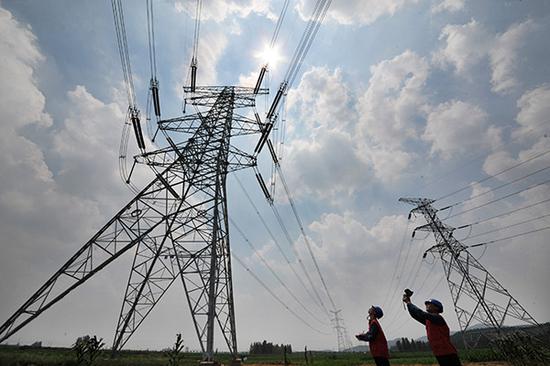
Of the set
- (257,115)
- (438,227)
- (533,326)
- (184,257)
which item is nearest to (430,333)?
(184,257)

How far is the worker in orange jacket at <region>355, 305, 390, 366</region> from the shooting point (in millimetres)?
5555

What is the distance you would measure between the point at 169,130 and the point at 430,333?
15838 mm

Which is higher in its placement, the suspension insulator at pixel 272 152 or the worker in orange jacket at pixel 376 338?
the suspension insulator at pixel 272 152

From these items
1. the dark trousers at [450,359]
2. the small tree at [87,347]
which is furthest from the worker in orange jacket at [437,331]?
the small tree at [87,347]

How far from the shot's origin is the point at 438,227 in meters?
26.1

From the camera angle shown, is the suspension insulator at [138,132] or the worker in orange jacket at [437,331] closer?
the worker in orange jacket at [437,331]

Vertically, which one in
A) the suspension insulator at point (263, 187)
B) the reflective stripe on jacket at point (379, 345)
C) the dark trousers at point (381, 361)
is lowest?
the dark trousers at point (381, 361)

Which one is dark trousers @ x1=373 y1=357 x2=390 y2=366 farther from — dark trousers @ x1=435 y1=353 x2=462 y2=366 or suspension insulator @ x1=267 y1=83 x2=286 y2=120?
suspension insulator @ x1=267 y1=83 x2=286 y2=120

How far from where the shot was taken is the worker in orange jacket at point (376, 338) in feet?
18.2

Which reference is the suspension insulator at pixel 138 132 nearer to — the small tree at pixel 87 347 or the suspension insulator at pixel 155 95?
the suspension insulator at pixel 155 95

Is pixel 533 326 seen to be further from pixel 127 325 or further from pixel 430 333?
pixel 127 325

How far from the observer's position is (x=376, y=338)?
5770 millimetres

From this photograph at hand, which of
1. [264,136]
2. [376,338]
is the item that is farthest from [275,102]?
[376,338]

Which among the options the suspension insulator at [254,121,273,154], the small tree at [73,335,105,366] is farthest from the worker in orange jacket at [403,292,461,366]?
the suspension insulator at [254,121,273,154]
